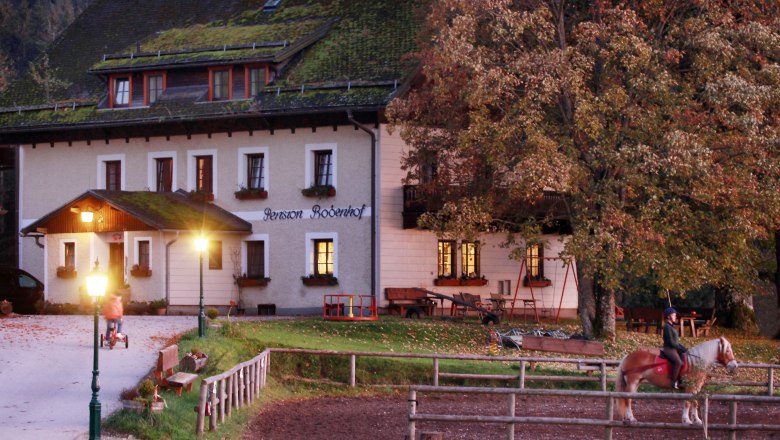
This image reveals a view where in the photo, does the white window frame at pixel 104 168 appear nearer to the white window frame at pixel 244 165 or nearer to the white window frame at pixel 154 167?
the white window frame at pixel 154 167

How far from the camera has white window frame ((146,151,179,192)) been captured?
45375mm

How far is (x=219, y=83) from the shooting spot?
4481 centimetres

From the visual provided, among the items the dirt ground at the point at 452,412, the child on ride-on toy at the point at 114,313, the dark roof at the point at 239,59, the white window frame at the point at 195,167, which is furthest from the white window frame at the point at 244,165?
the dirt ground at the point at 452,412

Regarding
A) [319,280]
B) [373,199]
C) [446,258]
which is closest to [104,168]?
[319,280]

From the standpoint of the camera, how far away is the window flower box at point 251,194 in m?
43.5

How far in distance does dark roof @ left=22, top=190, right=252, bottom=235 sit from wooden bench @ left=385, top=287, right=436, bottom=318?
5994mm

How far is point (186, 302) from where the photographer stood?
138 ft

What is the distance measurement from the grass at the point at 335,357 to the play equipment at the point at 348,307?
1.91 ft

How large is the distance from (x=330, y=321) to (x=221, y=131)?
33.9ft

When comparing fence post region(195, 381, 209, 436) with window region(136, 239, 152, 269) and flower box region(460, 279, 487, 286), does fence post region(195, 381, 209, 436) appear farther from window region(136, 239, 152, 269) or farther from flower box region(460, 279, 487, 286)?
flower box region(460, 279, 487, 286)

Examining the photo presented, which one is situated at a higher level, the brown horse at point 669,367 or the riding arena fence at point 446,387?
the brown horse at point 669,367

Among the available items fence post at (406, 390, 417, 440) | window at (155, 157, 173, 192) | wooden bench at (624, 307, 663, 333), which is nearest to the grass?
wooden bench at (624, 307, 663, 333)

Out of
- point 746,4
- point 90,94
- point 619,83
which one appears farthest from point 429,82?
point 90,94

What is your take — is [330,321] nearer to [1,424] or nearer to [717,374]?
[717,374]
